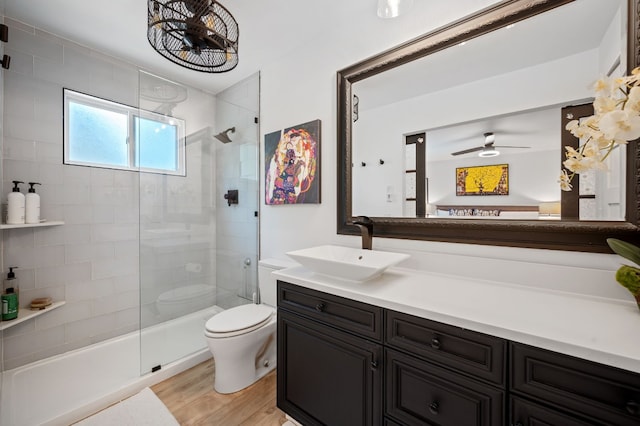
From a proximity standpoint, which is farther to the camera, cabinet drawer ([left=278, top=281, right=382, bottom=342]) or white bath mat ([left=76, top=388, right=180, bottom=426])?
white bath mat ([left=76, top=388, right=180, bottom=426])

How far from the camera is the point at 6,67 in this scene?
1.70m

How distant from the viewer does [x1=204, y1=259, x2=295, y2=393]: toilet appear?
169 cm

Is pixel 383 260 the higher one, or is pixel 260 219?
pixel 260 219

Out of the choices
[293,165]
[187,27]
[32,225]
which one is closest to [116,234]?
[32,225]

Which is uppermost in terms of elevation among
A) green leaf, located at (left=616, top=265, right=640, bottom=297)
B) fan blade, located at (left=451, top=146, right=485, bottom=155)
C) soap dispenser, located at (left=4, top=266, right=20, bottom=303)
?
fan blade, located at (left=451, top=146, right=485, bottom=155)

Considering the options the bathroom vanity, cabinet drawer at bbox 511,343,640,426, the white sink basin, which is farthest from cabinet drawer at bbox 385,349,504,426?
the white sink basin

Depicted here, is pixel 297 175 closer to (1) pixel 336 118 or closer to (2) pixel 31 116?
(1) pixel 336 118

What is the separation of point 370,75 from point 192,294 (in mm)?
2389

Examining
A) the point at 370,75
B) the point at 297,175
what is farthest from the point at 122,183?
the point at 370,75

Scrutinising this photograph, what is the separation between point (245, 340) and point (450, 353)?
1.32 metres

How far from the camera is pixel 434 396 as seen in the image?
0.91 m

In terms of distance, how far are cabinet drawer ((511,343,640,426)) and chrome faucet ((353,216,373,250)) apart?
0.90 meters

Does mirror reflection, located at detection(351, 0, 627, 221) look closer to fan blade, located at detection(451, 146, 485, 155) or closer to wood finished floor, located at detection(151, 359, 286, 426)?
fan blade, located at detection(451, 146, 485, 155)

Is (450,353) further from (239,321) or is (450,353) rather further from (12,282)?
(12,282)
